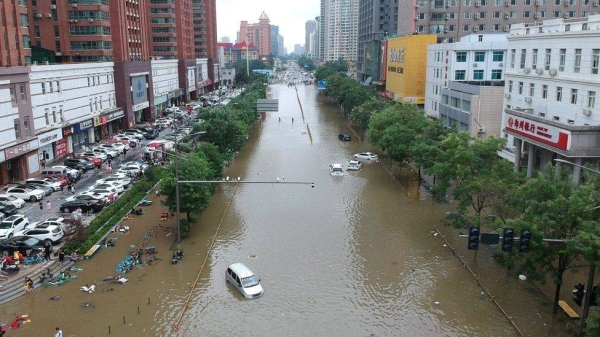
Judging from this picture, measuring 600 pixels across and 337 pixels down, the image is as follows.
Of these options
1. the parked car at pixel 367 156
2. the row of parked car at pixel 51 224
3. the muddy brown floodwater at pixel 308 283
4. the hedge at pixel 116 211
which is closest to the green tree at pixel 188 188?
the muddy brown floodwater at pixel 308 283

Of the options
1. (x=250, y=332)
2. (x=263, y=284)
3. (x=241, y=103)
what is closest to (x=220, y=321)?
(x=250, y=332)

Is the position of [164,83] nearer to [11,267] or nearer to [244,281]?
[11,267]

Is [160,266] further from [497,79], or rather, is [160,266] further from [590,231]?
[497,79]

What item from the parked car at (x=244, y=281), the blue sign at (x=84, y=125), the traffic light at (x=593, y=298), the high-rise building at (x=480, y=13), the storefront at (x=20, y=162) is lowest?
the parked car at (x=244, y=281)

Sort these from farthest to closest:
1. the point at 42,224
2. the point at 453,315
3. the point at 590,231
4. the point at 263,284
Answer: the point at 42,224
the point at 263,284
the point at 453,315
the point at 590,231

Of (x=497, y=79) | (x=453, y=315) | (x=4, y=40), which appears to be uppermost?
(x=4, y=40)

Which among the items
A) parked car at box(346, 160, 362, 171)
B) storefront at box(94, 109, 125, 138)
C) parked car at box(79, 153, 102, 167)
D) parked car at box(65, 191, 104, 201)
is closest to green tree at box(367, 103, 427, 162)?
parked car at box(346, 160, 362, 171)

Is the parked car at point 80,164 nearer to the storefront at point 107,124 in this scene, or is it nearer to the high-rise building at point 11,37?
the high-rise building at point 11,37

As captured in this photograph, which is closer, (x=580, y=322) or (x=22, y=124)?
(x=580, y=322)
